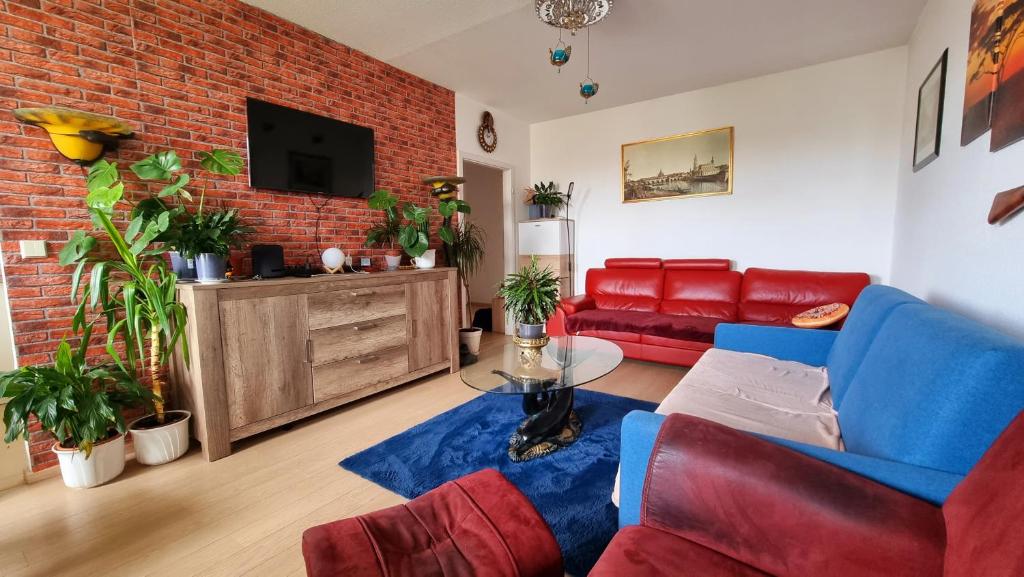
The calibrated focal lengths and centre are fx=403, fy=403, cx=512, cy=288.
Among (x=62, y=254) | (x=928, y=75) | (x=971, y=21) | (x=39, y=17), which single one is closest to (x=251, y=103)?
(x=39, y=17)

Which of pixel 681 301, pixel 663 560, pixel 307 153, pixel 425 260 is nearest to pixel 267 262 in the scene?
pixel 307 153

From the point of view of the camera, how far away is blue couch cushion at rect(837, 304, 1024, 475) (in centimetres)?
82

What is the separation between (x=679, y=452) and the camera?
3.23ft

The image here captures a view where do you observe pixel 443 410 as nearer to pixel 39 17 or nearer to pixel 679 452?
pixel 679 452

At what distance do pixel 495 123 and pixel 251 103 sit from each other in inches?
108

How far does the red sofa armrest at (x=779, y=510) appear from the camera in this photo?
761 mm

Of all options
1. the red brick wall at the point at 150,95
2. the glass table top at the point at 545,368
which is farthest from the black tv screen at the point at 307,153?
the glass table top at the point at 545,368

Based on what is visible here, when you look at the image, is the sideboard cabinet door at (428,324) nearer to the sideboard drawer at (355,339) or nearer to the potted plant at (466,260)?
the sideboard drawer at (355,339)

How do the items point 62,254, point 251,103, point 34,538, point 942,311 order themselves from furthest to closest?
point 251,103 < point 62,254 < point 34,538 < point 942,311

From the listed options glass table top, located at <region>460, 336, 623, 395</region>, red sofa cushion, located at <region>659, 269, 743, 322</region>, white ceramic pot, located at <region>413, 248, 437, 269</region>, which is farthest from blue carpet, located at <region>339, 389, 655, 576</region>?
red sofa cushion, located at <region>659, 269, 743, 322</region>

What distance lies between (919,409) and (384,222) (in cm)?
355

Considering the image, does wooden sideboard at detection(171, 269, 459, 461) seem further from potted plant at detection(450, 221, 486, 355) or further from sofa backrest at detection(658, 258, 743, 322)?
sofa backrest at detection(658, 258, 743, 322)

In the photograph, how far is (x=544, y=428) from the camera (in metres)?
2.25

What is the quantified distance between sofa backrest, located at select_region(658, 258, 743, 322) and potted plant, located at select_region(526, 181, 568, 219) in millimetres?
1559
